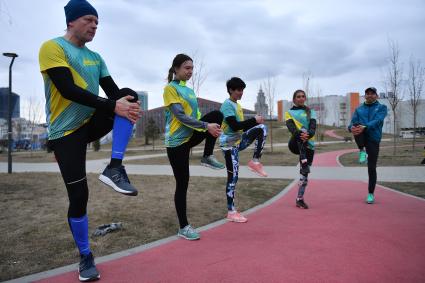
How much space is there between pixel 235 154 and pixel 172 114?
133 centimetres

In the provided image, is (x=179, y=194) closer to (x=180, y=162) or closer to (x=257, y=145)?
(x=180, y=162)

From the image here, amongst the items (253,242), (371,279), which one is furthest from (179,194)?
(371,279)

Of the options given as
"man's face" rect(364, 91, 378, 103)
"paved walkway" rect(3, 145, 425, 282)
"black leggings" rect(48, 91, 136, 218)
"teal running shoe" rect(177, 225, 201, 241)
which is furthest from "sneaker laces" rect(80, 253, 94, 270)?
"man's face" rect(364, 91, 378, 103)

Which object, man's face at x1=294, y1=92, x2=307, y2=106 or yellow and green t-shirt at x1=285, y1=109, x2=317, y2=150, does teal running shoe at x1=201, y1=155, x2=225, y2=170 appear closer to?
yellow and green t-shirt at x1=285, y1=109, x2=317, y2=150

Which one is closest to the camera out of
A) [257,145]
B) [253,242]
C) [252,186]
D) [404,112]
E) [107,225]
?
[253,242]

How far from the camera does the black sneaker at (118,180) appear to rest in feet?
8.77

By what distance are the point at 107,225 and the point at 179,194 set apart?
1.11m

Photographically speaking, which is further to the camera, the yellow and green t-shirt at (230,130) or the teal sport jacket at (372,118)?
the teal sport jacket at (372,118)

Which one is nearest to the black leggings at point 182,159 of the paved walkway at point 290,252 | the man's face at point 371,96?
the paved walkway at point 290,252

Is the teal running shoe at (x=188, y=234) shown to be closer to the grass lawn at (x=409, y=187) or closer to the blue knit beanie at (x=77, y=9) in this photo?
the blue knit beanie at (x=77, y=9)

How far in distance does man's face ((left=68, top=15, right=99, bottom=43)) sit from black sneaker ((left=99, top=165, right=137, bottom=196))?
1096mm

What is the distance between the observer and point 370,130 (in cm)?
610

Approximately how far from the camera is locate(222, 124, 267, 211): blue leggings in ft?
16.3

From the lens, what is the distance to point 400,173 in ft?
35.2
